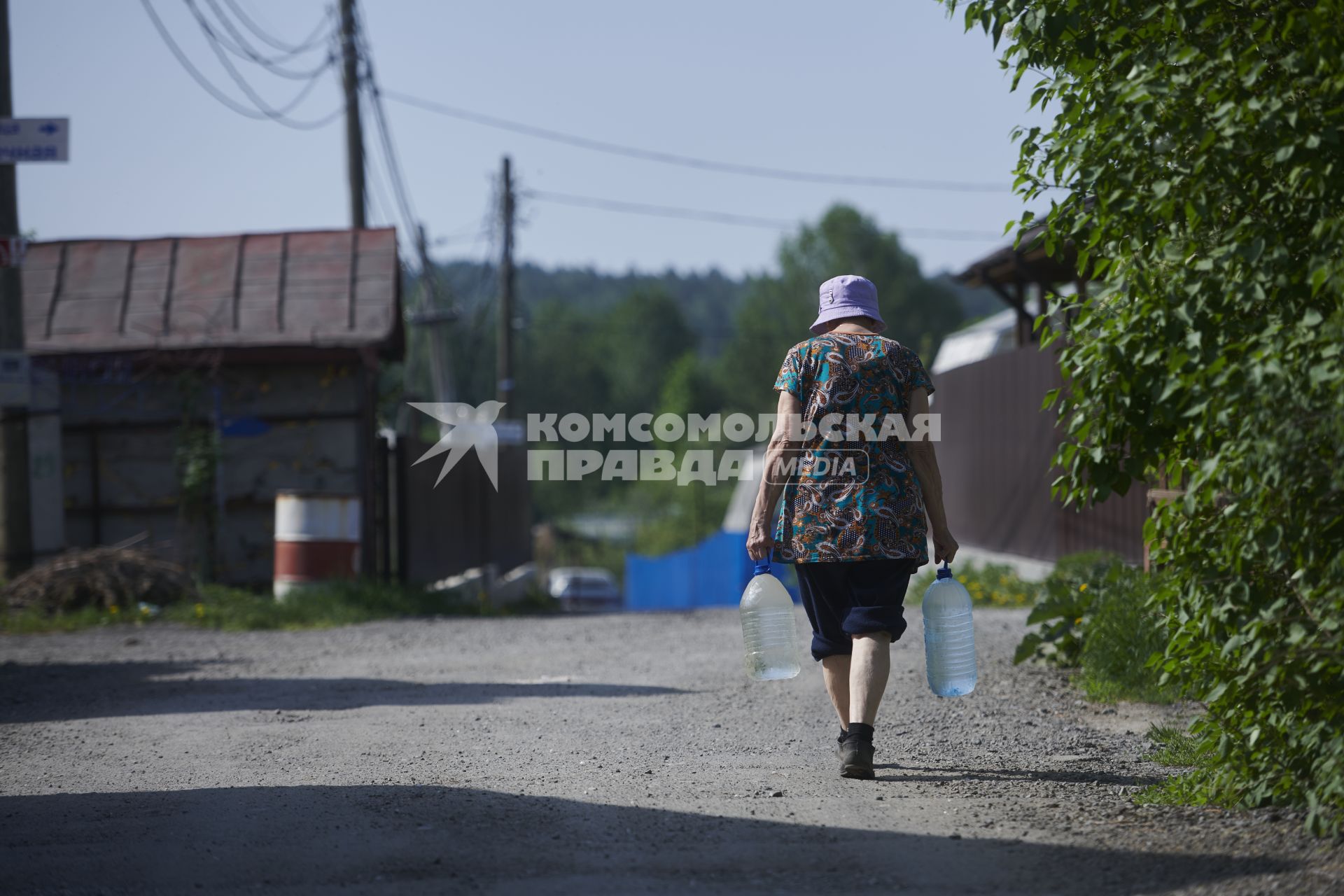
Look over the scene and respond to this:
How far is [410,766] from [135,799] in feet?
3.06

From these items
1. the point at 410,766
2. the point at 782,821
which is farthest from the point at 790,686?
the point at 782,821

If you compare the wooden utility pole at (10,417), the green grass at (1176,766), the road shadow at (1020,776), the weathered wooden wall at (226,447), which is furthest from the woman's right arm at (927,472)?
the weathered wooden wall at (226,447)

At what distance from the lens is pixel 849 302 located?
189 inches

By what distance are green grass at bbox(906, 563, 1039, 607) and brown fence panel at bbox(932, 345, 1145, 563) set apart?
0.42 metres

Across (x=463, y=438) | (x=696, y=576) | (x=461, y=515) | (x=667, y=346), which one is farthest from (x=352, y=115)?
(x=667, y=346)

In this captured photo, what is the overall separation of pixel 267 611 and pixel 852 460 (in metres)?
8.13

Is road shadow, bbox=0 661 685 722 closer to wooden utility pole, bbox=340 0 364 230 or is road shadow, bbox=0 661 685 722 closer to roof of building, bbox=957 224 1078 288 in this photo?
roof of building, bbox=957 224 1078 288

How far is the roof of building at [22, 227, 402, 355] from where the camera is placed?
12.9 meters

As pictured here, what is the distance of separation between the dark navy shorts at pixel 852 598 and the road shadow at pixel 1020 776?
459mm

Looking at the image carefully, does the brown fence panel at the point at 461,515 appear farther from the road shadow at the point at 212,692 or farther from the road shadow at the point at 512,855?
the road shadow at the point at 512,855

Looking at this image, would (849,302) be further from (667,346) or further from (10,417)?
(667,346)

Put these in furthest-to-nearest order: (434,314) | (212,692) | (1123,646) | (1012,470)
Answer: (434,314) < (1012,470) < (212,692) < (1123,646)

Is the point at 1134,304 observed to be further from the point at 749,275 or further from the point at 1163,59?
the point at 749,275

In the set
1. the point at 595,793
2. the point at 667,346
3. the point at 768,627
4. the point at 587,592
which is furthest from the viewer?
the point at 667,346
